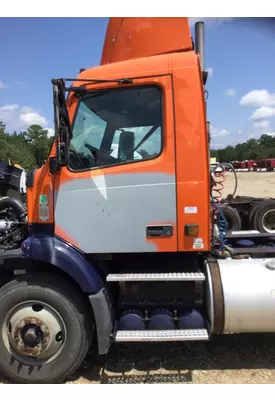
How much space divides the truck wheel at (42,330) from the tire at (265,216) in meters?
4.93

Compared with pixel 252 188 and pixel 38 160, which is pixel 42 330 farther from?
pixel 252 188

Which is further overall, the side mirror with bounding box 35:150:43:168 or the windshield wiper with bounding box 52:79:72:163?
the side mirror with bounding box 35:150:43:168

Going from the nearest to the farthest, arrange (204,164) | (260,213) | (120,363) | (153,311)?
(204,164)
(153,311)
(120,363)
(260,213)

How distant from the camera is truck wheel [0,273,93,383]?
3.35m

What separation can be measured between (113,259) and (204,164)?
1247 mm

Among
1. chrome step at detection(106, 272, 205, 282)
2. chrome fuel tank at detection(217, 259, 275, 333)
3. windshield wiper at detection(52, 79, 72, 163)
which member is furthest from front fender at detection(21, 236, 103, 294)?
chrome fuel tank at detection(217, 259, 275, 333)

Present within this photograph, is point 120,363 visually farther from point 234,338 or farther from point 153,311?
point 234,338

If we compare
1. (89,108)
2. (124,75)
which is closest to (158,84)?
(124,75)

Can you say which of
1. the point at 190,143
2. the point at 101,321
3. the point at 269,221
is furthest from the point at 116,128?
the point at 269,221

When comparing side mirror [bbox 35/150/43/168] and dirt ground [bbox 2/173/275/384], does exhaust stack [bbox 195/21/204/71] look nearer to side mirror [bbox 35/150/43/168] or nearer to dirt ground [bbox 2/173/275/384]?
side mirror [bbox 35/150/43/168]

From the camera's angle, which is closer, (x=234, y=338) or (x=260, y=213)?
(x=234, y=338)

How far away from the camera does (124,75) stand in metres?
3.31

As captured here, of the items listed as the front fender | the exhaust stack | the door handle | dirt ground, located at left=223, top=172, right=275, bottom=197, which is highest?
the exhaust stack

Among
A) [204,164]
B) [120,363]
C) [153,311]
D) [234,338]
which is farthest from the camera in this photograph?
[234,338]
